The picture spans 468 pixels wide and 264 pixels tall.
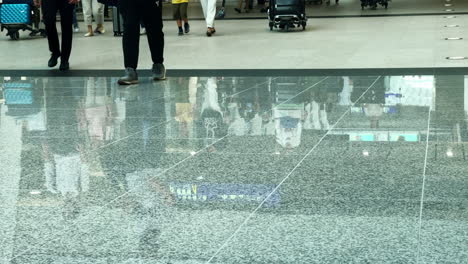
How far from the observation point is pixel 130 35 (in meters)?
9.06

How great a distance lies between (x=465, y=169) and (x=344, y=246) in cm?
154

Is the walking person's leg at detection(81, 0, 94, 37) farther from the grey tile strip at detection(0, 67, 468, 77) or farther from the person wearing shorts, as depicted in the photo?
the grey tile strip at detection(0, 67, 468, 77)

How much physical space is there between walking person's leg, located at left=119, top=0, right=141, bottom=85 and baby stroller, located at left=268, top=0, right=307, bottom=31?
755 centimetres

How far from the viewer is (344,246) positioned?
326 cm

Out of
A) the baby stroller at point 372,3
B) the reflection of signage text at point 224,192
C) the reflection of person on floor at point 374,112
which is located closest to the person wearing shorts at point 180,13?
the baby stroller at point 372,3

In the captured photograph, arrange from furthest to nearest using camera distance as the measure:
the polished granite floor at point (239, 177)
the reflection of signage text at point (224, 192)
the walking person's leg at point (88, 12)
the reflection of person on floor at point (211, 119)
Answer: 1. the walking person's leg at point (88, 12)
2. the reflection of person on floor at point (211, 119)
3. the reflection of signage text at point (224, 192)
4. the polished granite floor at point (239, 177)

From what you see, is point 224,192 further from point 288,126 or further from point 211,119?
point 211,119

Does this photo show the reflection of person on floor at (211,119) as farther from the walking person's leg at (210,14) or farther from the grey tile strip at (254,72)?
the walking person's leg at (210,14)

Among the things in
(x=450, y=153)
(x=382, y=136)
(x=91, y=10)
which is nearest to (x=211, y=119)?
(x=382, y=136)

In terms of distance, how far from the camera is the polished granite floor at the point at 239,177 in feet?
10.9

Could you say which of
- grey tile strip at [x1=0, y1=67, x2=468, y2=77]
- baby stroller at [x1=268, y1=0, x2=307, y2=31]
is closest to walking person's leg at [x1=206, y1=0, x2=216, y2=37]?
baby stroller at [x1=268, y1=0, x2=307, y2=31]

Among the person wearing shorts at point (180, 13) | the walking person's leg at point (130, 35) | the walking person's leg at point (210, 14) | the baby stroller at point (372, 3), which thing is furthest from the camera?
the baby stroller at point (372, 3)

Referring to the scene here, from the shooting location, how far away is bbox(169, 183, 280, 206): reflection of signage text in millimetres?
4020

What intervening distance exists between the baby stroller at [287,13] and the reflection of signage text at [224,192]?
12.2 meters
